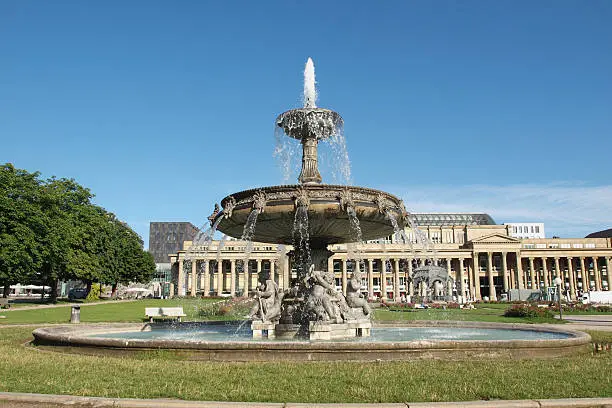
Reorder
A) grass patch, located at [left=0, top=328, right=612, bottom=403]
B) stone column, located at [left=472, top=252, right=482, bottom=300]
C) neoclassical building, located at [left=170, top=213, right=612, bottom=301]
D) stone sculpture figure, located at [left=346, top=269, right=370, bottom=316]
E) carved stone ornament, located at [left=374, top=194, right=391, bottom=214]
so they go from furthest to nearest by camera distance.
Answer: stone column, located at [left=472, top=252, right=482, bottom=300]
neoclassical building, located at [left=170, top=213, right=612, bottom=301]
stone sculpture figure, located at [left=346, top=269, right=370, bottom=316]
carved stone ornament, located at [left=374, top=194, right=391, bottom=214]
grass patch, located at [left=0, top=328, right=612, bottom=403]

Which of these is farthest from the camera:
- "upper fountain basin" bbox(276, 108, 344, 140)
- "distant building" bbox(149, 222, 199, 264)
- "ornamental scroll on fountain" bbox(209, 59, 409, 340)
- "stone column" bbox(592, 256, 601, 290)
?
"distant building" bbox(149, 222, 199, 264)

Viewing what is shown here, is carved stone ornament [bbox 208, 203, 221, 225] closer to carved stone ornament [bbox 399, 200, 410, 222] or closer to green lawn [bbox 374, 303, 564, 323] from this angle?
carved stone ornament [bbox 399, 200, 410, 222]

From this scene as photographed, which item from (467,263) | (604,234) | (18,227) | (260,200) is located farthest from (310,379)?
(604,234)

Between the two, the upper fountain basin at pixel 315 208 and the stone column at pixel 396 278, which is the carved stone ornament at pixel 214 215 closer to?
the upper fountain basin at pixel 315 208

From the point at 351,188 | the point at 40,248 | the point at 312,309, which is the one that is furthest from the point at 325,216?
the point at 40,248

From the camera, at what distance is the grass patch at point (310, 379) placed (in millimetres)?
6781

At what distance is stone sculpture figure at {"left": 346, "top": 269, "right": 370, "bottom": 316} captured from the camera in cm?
1420

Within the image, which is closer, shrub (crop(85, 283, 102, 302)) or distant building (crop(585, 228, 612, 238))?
shrub (crop(85, 283, 102, 302))

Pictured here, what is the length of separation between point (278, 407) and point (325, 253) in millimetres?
9508

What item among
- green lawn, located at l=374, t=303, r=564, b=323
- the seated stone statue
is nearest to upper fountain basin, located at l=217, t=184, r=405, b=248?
the seated stone statue

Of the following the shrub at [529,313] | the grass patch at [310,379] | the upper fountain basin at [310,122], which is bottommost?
the shrub at [529,313]

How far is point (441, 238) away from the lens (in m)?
127

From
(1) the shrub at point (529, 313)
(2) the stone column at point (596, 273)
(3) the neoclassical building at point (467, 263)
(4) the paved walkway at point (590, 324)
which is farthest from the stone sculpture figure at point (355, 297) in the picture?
(2) the stone column at point (596, 273)

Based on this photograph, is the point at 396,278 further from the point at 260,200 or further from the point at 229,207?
the point at 260,200
